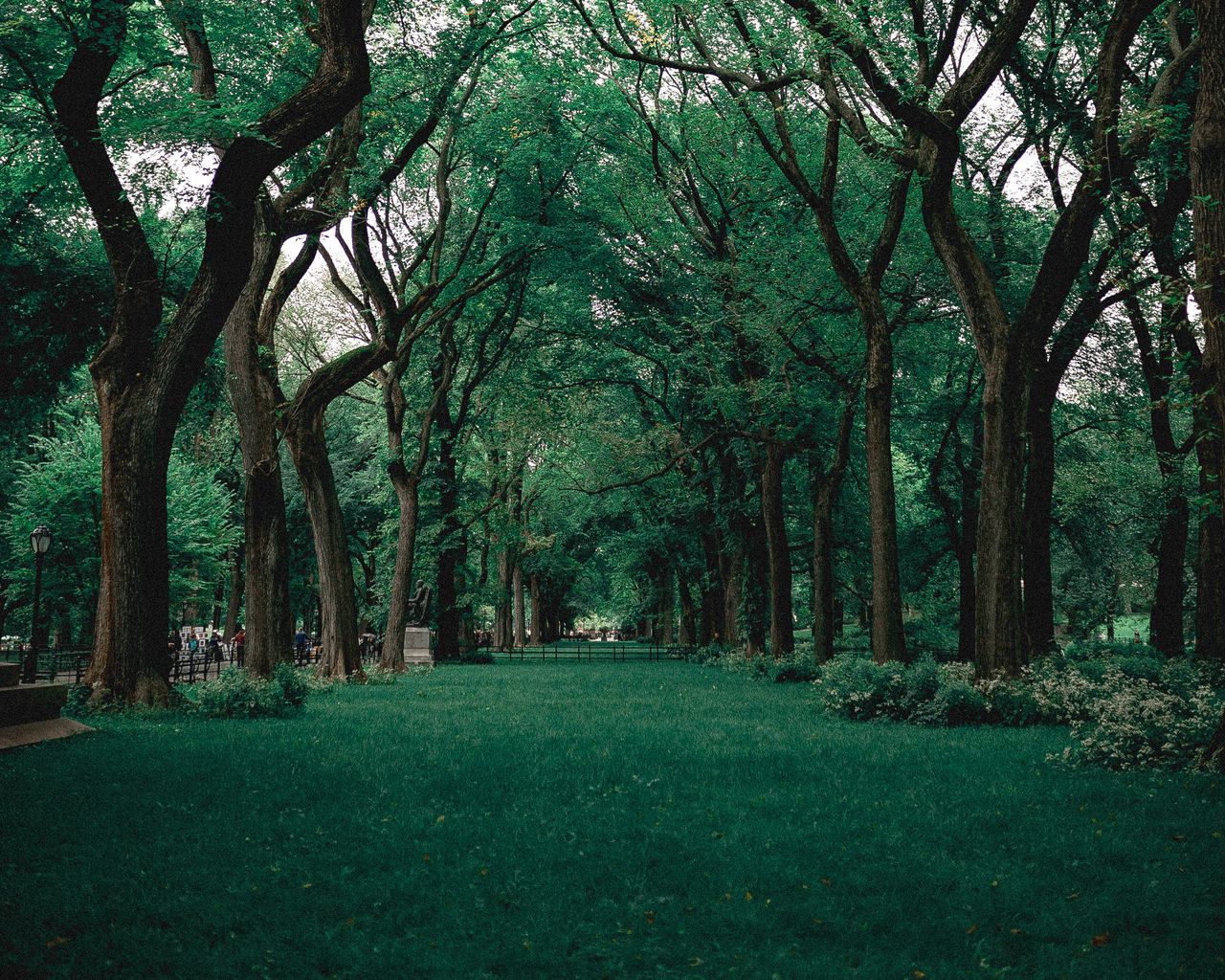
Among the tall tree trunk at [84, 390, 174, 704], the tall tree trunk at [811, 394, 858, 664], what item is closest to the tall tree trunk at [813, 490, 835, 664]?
the tall tree trunk at [811, 394, 858, 664]

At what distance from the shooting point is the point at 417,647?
115 feet

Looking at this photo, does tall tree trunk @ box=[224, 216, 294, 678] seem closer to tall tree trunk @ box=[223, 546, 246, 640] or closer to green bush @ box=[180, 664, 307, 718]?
green bush @ box=[180, 664, 307, 718]

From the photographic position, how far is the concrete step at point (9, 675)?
32.5 ft

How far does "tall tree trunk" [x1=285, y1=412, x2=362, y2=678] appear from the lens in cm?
1936

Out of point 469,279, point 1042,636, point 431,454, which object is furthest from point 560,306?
point 1042,636

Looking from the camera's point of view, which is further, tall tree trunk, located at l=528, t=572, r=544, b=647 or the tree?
tall tree trunk, located at l=528, t=572, r=544, b=647

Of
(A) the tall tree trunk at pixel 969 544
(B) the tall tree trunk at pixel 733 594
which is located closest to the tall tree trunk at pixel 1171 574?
(A) the tall tree trunk at pixel 969 544

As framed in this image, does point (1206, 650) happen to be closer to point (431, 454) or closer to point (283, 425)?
point (283, 425)

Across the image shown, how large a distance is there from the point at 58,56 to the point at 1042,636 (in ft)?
60.0

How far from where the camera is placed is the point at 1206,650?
56.2 ft

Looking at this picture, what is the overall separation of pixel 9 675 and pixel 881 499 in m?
13.0

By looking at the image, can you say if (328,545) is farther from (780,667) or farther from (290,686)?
(780,667)

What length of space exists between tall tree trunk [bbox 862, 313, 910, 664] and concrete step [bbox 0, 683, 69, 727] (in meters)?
12.2

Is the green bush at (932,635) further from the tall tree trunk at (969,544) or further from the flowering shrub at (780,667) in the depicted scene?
the flowering shrub at (780,667)
